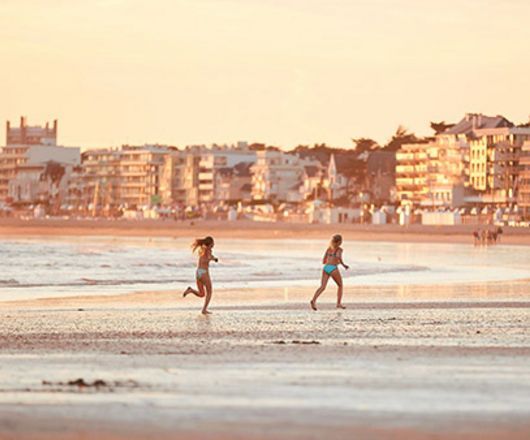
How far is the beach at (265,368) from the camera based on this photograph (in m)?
12.5

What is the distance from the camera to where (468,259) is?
64.8 metres

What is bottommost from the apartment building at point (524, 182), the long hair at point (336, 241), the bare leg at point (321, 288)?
the bare leg at point (321, 288)

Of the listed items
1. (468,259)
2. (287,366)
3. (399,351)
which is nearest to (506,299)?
(399,351)

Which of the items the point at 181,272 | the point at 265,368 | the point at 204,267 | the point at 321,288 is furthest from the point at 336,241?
the point at 181,272

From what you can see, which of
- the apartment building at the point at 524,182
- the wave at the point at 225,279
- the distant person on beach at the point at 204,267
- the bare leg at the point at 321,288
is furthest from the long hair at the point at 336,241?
the apartment building at the point at 524,182

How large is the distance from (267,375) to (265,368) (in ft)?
2.15

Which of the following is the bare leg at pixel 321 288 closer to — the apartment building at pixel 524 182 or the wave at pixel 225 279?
the wave at pixel 225 279

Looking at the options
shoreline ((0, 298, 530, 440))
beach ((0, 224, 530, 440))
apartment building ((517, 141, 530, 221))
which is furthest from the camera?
apartment building ((517, 141, 530, 221))

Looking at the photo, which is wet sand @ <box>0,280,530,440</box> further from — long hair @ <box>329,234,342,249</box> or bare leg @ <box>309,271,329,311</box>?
long hair @ <box>329,234,342,249</box>

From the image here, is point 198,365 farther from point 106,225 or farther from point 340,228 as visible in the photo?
point 106,225

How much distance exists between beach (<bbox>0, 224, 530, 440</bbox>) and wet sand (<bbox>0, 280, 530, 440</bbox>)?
0.07 ft

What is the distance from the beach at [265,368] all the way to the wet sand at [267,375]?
0.02 metres

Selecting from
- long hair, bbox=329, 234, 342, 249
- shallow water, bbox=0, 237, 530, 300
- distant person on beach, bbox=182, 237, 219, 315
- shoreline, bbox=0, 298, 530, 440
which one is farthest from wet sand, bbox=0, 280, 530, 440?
shallow water, bbox=0, 237, 530, 300

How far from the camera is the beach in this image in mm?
12516
